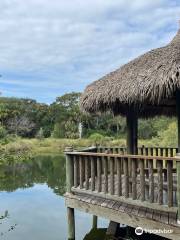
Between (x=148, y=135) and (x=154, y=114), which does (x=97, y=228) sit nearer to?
(x=154, y=114)

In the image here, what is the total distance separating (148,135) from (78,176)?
35.9m

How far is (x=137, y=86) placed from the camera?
26.8 feet

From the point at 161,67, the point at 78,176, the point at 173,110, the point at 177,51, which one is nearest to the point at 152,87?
the point at 161,67

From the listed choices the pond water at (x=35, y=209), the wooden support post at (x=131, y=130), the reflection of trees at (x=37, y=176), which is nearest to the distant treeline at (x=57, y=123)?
the reflection of trees at (x=37, y=176)

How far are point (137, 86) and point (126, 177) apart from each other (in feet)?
6.04

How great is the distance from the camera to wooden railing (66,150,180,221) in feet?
22.3

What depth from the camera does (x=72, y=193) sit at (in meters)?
8.95

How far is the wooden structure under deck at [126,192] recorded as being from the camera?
6781mm

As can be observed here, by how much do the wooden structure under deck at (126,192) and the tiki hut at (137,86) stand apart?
4.04 ft

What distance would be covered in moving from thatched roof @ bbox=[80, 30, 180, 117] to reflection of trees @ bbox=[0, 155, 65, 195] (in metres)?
7.54

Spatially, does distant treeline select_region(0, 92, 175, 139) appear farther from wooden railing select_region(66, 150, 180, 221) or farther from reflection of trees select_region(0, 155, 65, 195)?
wooden railing select_region(66, 150, 180, 221)

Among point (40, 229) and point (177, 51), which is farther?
point (40, 229)

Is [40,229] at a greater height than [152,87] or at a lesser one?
lesser

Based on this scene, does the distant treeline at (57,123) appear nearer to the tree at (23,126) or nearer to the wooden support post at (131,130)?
the tree at (23,126)
